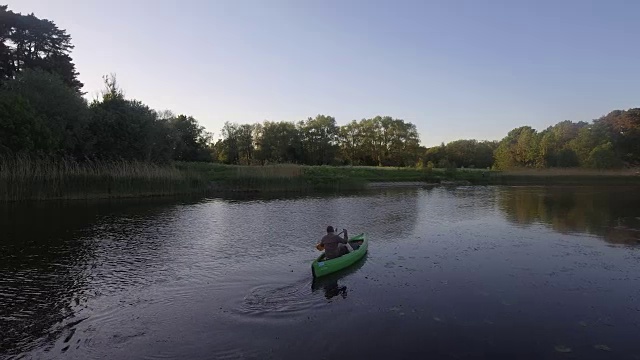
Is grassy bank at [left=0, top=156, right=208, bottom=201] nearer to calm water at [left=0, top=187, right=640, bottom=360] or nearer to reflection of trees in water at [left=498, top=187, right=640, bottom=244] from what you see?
calm water at [left=0, top=187, right=640, bottom=360]

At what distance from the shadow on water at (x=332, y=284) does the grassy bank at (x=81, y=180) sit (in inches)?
993

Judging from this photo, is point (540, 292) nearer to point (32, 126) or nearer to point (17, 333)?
point (17, 333)

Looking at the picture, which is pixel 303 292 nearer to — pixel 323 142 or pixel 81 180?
pixel 81 180

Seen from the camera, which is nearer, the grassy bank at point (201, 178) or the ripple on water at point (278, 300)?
the ripple on water at point (278, 300)

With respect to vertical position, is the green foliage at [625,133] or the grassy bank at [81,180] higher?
the green foliage at [625,133]

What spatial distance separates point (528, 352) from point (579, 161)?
80.7 metres

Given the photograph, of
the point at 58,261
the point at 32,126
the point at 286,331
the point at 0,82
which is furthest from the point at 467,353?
the point at 0,82

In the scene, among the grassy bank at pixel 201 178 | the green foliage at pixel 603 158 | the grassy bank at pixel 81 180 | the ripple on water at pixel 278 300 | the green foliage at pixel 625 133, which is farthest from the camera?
the green foliage at pixel 625 133

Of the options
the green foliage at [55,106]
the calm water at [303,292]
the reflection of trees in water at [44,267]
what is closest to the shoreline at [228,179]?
the green foliage at [55,106]

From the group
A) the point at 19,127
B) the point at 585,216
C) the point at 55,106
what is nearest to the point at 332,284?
the point at 585,216

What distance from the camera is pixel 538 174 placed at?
71.2 m

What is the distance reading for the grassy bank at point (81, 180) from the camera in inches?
1133

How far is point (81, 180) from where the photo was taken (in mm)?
31734

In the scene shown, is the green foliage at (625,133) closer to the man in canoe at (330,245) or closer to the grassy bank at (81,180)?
the grassy bank at (81,180)
